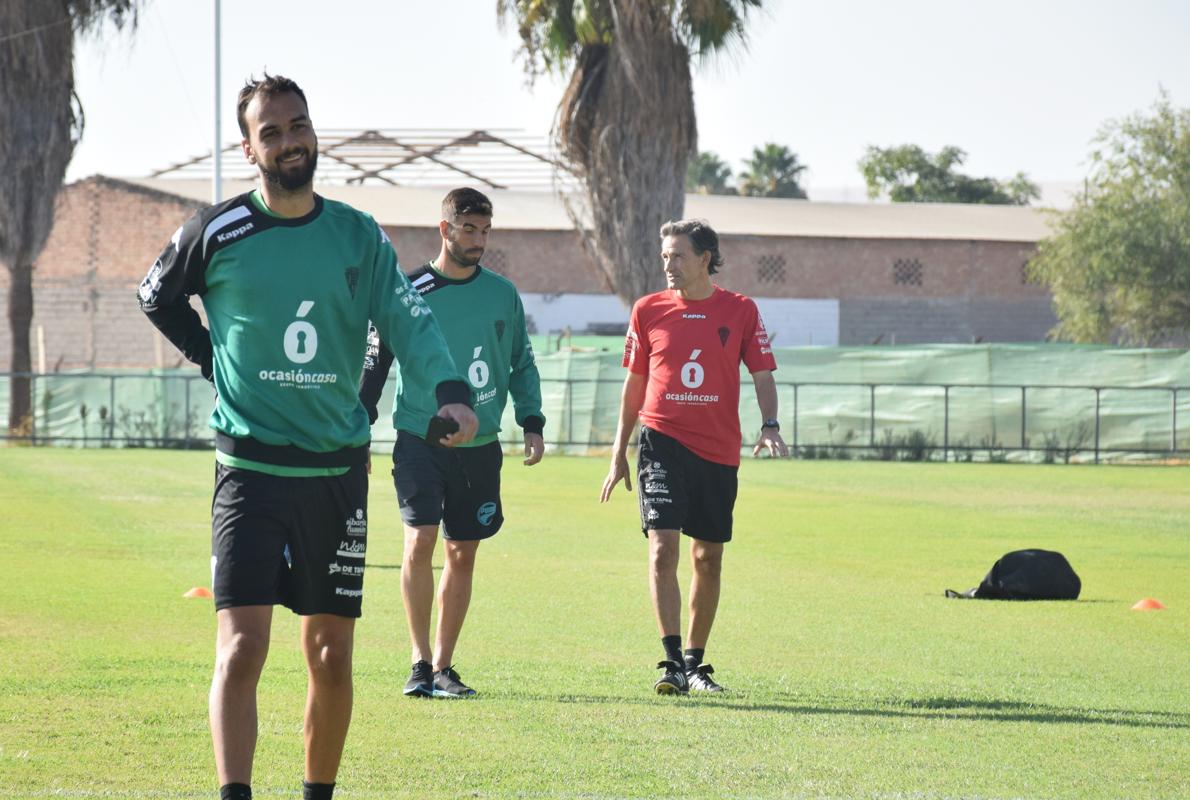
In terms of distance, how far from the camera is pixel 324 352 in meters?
5.30

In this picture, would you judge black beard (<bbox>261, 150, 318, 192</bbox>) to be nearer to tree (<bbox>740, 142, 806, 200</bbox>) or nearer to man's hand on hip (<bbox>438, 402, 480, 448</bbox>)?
man's hand on hip (<bbox>438, 402, 480, 448</bbox>)

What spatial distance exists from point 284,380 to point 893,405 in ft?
93.3

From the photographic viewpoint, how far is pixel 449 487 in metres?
8.52

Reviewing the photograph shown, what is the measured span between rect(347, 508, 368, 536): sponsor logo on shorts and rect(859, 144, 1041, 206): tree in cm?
9189

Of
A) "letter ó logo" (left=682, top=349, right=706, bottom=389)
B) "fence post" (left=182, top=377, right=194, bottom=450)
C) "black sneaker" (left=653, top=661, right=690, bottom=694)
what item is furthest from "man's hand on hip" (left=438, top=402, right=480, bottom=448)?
"fence post" (left=182, top=377, right=194, bottom=450)

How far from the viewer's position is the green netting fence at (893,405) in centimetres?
3212

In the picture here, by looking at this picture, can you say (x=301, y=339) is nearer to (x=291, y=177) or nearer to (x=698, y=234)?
(x=291, y=177)

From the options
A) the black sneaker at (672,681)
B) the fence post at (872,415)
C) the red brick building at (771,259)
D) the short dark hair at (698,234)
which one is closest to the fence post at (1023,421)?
the fence post at (872,415)

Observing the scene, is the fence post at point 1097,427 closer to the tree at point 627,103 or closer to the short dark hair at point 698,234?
the tree at point 627,103

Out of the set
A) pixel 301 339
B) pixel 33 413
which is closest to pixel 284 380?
pixel 301 339

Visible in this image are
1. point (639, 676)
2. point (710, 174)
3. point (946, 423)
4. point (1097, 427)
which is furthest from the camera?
point (710, 174)

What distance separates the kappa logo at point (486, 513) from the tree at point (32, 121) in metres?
26.9

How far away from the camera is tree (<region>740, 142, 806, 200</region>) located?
103 m

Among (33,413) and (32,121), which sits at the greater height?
(32,121)
